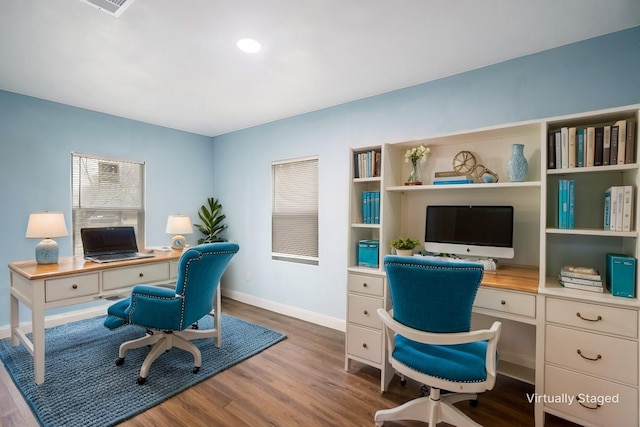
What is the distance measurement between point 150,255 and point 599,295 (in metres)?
3.38

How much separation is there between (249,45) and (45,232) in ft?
7.32

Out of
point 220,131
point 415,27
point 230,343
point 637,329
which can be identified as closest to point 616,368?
point 637,329

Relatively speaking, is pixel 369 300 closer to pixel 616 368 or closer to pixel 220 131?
pixel 616 368

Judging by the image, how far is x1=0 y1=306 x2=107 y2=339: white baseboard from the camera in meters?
2.99

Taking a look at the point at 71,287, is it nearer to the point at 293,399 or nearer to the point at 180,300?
the point at 180,300

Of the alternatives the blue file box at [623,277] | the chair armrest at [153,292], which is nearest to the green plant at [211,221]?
the chair armrest at [153,292]

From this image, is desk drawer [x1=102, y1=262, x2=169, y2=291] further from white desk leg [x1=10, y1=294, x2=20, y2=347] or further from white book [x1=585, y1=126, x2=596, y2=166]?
white book [x1=585, y1=126, x2=596, y2=166]

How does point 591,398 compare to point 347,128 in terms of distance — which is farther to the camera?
point 347,128

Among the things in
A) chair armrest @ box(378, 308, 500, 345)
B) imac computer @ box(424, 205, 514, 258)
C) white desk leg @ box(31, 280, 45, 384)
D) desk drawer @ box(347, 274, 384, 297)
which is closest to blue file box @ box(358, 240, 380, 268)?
Result: desk drawer @ box(347, 274, 384, 297)

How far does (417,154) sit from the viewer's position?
249 cm

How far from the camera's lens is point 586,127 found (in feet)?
6.15

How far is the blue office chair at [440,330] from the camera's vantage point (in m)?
1.49

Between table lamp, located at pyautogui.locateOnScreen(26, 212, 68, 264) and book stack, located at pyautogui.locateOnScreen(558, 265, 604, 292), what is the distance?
376 centimetres

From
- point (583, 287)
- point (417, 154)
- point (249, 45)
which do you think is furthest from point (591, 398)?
point (249, 45)
